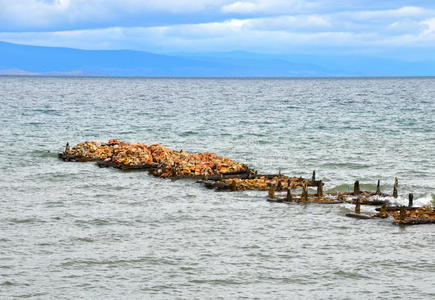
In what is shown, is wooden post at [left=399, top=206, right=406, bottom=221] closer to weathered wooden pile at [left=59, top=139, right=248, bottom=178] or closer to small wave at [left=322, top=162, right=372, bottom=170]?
weathered wooden pile at [left=59, top=139, right=248, bottom=178]

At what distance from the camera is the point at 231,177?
43.5 metres

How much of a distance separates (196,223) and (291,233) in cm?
457

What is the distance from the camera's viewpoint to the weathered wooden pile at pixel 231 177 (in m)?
34.2

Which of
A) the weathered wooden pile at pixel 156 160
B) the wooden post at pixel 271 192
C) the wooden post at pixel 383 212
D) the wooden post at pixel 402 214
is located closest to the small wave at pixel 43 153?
the weathered wooden pile at pixel 156 160

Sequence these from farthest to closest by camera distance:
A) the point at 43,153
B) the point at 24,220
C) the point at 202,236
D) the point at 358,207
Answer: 1. the point at 43,153
2. the point at 358,207
3. the point at 24,220
4. the point at 202,236

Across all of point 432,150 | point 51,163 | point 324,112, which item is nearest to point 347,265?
point 51,163

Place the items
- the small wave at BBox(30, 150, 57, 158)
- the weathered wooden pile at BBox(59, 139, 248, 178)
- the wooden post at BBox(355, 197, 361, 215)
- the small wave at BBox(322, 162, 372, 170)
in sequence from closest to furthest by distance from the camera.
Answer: the wooden post at BBox(355, 197, 361, 215), the weathered wooden pile at BBox(59, 139, 248, 178), the small wave at BBox(322, 162, 372, 170), the small wave at BBox(30, 150, 57, 158)

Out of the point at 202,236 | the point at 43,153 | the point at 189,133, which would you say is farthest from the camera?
the point at 189,133

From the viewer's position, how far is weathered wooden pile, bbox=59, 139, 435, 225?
34.2 metres

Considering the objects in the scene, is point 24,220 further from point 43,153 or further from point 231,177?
point 43,153

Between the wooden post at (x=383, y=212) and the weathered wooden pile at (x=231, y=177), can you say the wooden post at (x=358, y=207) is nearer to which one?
the weathered wooden pile at (x=231, y=177)

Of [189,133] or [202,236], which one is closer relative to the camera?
[202,236]

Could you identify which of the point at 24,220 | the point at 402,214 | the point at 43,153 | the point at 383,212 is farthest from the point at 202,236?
the point at 43,153

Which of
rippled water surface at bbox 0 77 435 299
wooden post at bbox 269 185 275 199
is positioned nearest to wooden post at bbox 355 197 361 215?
rippled water surface at bbox 0 77 435 299
